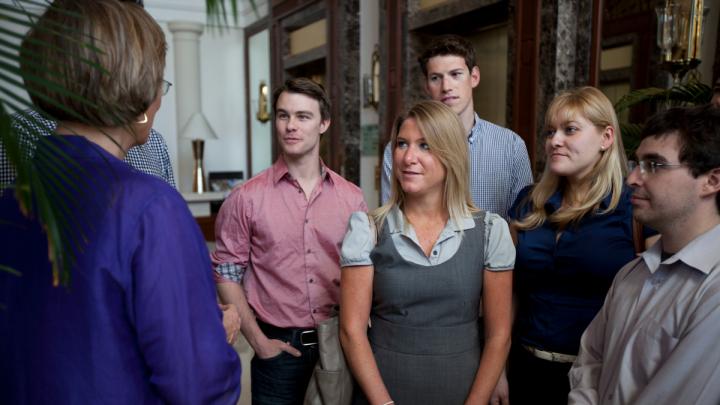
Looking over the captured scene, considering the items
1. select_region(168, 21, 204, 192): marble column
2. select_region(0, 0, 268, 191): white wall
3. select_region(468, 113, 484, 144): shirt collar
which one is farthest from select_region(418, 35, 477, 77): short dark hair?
select_region(168, 21, 204, 192): marble column

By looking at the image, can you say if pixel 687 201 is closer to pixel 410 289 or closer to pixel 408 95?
pixel 410 289

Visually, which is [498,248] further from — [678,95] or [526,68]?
[526,68]

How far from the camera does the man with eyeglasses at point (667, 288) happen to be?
1.21 metres

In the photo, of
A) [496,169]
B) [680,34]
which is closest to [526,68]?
[680,34]

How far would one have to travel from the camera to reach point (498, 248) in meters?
1.64

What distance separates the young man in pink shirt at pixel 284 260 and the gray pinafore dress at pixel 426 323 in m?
0.37

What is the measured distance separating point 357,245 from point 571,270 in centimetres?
67

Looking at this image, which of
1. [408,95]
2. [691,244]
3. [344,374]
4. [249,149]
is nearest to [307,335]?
[344,374]

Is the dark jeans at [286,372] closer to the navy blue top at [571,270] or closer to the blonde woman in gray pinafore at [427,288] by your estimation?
the blonde woman in gray pinafore at [427,288]

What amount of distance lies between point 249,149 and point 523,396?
25.4ft

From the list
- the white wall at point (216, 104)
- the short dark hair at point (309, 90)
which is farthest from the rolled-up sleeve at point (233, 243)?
the white wall at point (216, 104)

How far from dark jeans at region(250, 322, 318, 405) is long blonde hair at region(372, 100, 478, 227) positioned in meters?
0.57

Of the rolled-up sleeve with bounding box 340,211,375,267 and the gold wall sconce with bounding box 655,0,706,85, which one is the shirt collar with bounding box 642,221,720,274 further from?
the gold wall sconce with bounding box 655,0,706,85

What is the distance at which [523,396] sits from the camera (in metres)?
1.80
